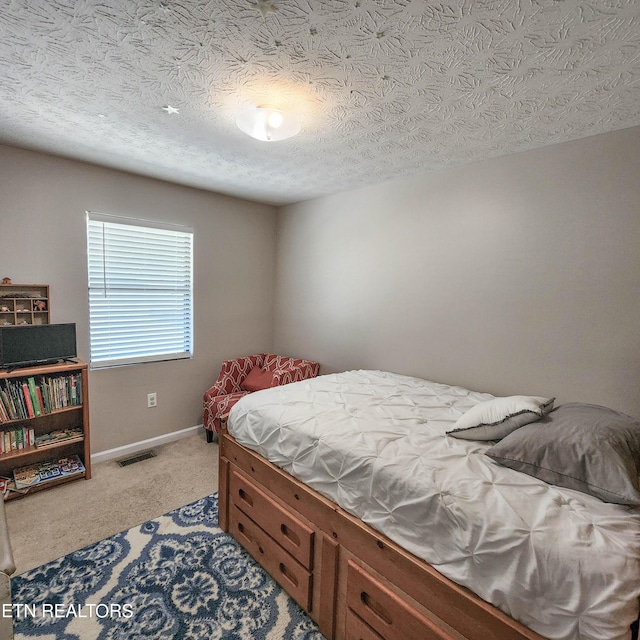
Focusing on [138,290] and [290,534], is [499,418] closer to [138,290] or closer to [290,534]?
[290,534]

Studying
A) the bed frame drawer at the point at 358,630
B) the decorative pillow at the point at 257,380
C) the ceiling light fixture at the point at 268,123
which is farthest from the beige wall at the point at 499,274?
the bed frame drawer at the point at 358,630

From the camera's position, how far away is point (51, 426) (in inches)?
102

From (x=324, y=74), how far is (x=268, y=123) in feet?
1.30

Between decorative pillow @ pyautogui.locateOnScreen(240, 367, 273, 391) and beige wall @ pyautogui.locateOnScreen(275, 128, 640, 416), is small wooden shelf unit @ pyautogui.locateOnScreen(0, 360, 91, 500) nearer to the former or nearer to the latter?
decorative pillow @ pyautogui.locateOnScreen(240, 367, 273, 391)

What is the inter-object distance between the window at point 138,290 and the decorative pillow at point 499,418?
271 centimetres

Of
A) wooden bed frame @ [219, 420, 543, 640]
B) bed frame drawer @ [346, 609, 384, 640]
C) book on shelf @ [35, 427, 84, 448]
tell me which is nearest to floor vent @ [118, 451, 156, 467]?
book on shelf @ [35, 427, 84, 448]

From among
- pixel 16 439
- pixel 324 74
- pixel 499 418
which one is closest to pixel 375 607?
pixel 499 418

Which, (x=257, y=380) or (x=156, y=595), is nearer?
Answer: (x=156, y=595)

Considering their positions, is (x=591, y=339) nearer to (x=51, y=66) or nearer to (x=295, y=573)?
(x=295, y=573)

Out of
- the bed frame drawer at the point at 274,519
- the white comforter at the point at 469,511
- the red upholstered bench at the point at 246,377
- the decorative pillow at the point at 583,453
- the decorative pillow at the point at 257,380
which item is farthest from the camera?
the decorative pillow at the point at 257,380

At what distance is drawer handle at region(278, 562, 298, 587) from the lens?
159 centimetres

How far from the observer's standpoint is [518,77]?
1.42 meters

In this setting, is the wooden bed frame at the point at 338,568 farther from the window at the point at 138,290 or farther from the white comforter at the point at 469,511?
the window at the point at 138,290

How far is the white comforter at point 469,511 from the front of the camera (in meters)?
0.87
